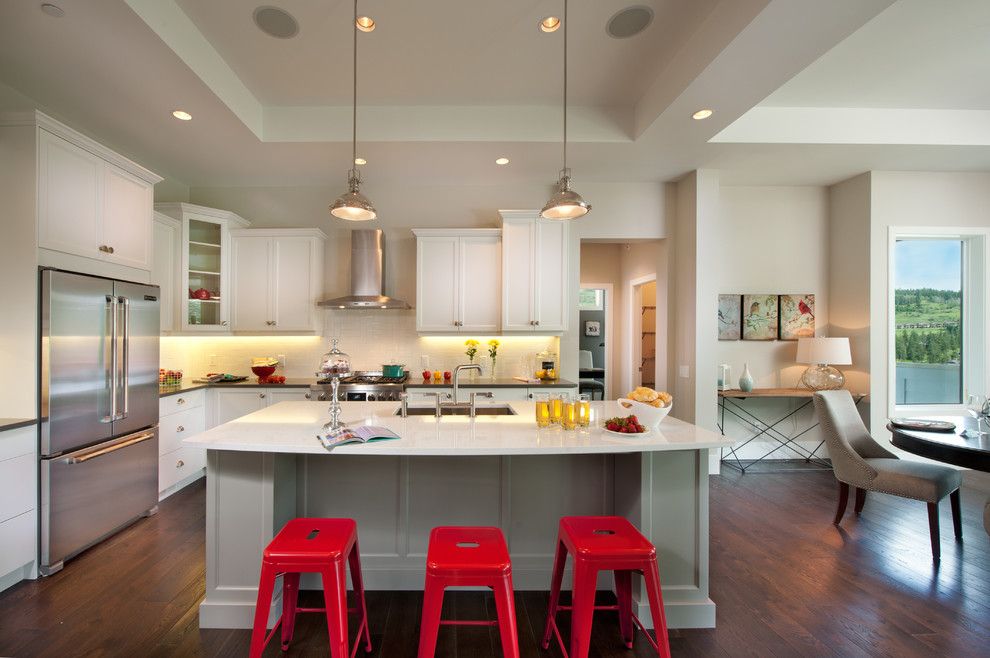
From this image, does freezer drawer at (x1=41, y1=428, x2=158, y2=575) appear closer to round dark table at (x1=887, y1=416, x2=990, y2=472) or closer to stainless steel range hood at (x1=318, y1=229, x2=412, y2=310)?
stainless steel range hood at (x1=318, y1=229, x2=412, y2=310)

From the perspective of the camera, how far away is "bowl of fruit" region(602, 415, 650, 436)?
1994 millimetres

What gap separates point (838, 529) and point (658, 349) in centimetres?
233

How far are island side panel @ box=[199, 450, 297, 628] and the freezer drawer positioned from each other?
1.31 metres

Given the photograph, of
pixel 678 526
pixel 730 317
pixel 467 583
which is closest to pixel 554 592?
pixel 467 583

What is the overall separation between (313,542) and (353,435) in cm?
43

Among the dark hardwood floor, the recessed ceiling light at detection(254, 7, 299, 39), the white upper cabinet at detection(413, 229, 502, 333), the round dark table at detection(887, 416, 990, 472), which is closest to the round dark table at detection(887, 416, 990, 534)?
the round dark table at detection(887, 416, 990, 472)

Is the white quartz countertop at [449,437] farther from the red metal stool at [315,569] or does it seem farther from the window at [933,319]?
the window at [933,319]

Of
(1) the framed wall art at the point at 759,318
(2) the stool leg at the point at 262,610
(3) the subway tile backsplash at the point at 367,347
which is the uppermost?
(1) the framed wall art at the point at 759,318

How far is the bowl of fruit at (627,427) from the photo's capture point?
1994mm

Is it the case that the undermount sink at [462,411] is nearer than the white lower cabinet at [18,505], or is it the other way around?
the white lower cabinet at [18,505]

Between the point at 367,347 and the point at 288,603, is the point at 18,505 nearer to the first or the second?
the point at 288,603

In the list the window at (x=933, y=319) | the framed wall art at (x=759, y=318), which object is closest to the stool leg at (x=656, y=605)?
the framed wall art at (x=759, y=318)

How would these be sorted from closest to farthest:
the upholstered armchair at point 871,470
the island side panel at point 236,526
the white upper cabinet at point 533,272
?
the island side panel at point 236,526 → the upholstered armchair at point 871,470 → the white upper cabinet at point 533,272

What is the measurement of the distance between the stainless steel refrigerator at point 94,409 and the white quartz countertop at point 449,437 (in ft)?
4.10
